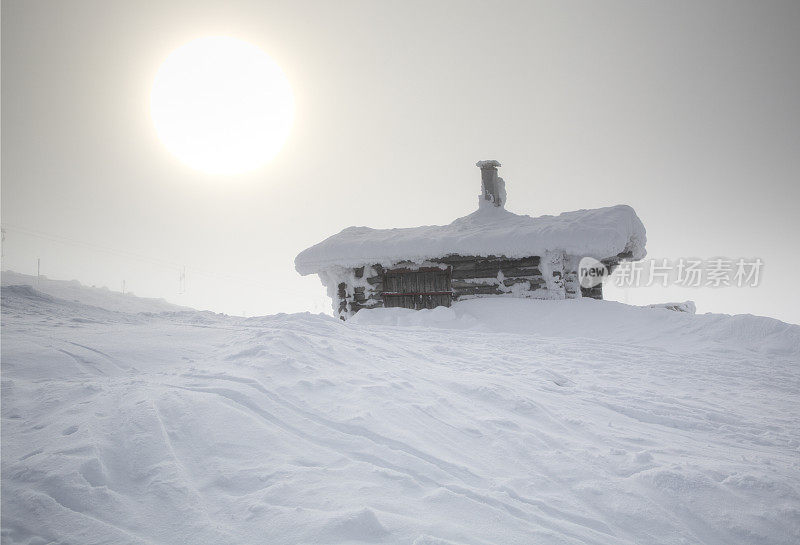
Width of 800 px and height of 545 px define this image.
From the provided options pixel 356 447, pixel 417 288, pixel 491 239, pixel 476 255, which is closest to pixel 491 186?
pixel 491 239

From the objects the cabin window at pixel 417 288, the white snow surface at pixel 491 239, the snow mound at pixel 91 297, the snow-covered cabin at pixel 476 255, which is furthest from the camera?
the snow mound at pixel 91 297

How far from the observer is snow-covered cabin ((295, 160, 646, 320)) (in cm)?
959

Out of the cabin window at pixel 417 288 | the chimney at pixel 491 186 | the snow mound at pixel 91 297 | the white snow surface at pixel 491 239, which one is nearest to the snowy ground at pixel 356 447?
the white snow surface at pixel 491 239

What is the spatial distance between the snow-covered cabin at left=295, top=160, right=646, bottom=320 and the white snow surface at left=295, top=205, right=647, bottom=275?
2 centimetres

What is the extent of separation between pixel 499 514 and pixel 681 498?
3.42ft

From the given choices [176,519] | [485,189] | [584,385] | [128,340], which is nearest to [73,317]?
[128,340]

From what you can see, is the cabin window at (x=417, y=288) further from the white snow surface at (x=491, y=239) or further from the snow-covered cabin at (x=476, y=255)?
the white snow surface at (x=491, y=239)

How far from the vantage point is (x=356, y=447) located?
2.22m

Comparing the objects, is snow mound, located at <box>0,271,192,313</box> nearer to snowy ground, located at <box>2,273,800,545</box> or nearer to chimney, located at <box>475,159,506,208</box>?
chimney, located at <box>475,159,506,208</box>

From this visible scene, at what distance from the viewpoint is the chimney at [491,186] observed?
12320 millimetres

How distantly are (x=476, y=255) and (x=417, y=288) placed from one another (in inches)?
72.9

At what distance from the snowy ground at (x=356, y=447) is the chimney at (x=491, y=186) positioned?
8.61 m

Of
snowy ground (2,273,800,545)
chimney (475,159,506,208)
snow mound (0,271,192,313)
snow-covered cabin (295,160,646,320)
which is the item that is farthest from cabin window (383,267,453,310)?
snow mound (0,271,192,313)

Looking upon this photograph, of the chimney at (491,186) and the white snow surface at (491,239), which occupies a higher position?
the chimney at (491,186)
